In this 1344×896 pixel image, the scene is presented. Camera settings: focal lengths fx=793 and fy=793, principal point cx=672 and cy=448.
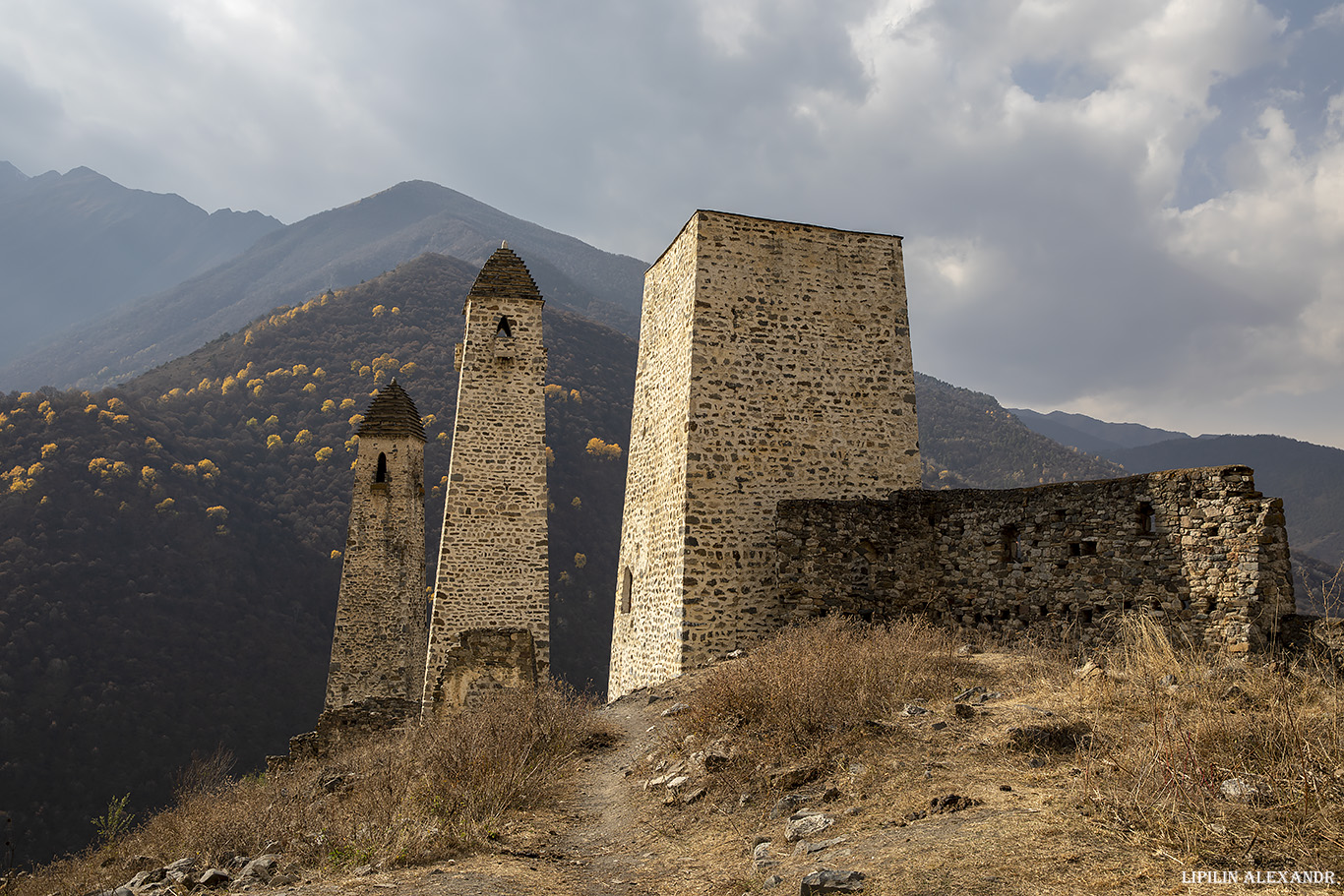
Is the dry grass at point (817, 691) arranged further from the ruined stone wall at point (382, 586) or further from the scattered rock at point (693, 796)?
the ruined stone wall at point (382, 586)

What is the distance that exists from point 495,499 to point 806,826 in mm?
11154

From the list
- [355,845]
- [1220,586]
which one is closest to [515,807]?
[355,845]

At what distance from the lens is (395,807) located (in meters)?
6.11

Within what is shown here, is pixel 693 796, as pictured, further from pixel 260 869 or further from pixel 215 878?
pixel 215 878

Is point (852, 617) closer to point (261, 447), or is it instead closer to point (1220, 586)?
point (1220, 586)

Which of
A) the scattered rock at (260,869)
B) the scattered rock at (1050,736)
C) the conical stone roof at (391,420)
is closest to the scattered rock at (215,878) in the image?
the scattered rock at (260,869)

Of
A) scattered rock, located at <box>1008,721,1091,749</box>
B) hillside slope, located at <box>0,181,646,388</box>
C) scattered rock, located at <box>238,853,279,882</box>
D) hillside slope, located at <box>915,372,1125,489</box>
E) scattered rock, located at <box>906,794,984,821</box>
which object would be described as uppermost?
hillside slope, located at <box>0,181,646,388</box>

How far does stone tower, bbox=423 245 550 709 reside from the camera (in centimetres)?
1454

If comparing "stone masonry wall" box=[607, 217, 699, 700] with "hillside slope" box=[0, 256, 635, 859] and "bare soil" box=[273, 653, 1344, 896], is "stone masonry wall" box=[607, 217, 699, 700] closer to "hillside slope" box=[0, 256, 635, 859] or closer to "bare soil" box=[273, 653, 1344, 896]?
"bare soil" box=[273, 653, 1344, 896]

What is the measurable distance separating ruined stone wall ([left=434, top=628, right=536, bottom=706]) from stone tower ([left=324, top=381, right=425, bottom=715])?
480cm

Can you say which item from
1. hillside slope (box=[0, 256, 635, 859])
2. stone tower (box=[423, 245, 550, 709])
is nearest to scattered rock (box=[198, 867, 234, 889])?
stone tower (box=[423, 245, 550, 709])

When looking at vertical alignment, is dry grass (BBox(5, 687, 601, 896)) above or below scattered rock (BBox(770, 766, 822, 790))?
below

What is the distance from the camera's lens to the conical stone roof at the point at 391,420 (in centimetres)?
2036

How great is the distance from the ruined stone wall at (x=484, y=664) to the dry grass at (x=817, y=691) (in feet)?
23.1
